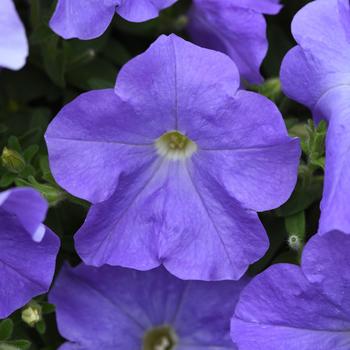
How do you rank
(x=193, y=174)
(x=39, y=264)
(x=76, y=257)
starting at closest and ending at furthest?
1. (x=39, y=264)
2. (x=193, y=174)
3. (x=76, y=257)

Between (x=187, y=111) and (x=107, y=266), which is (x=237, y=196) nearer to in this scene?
(x=187, y=111)

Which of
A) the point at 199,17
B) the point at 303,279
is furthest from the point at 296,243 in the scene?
the point at 199,17

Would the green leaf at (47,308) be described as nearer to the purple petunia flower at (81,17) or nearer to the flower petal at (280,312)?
the flower petal at (280,312)

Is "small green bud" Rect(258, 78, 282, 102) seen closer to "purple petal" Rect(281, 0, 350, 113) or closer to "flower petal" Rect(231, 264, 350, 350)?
"purple petal" Rect(281, 0, 350, 113)

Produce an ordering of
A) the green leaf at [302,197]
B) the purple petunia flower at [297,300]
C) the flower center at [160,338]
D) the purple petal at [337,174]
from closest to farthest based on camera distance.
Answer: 1. the purple petal at [337,174]
2. the purple petunia flower at [297,300]
3. the green leaf at [302,197]
4. the flower center at [160,338]

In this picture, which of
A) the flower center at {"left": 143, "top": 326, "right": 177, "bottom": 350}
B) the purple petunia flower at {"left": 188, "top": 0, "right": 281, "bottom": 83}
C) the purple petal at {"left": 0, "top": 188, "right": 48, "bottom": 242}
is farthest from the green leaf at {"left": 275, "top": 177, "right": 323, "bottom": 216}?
the purple petal at {"left": 0, "top": 188, "right": 48, "bottom": 242}

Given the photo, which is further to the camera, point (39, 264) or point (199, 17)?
point (199, 17)

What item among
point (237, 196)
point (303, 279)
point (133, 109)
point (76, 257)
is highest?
point (133, 109)

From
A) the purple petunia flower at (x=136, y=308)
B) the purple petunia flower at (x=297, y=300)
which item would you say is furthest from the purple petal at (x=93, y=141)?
the purple petunia flower at (x=297, y=300)
